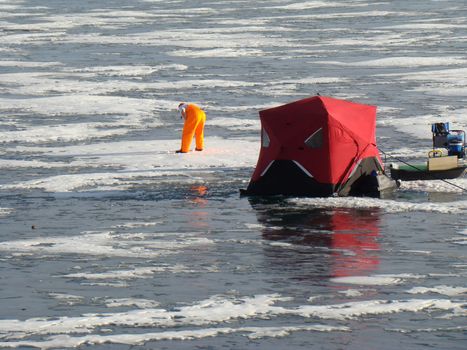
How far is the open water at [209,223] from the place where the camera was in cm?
1441

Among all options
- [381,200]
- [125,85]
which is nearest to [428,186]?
[381,200]

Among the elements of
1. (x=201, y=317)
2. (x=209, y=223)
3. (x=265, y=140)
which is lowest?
(x=209, y=223)

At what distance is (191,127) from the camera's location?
2681 centimetres

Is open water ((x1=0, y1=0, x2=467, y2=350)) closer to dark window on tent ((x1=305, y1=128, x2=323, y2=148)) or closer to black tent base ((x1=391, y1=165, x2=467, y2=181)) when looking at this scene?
black tent base ((x1=391, y1=165, x2=467, y2=181))

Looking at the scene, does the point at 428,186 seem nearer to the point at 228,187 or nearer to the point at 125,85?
the point at 228,187

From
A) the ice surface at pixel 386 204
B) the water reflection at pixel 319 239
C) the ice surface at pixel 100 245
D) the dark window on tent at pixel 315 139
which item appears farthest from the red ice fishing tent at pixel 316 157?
the ice surface at pixel 100 245

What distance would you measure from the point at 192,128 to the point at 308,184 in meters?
5.13

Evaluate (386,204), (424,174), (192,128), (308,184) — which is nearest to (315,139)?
(308,184)

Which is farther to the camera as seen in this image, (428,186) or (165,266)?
(428,186)

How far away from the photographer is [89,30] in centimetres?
6078

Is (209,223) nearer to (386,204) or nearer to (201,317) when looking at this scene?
(386,204)

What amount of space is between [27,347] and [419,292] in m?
4.67

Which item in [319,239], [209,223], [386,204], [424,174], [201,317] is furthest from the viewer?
[424,174]

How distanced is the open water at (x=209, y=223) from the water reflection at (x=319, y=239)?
0.04 metres
